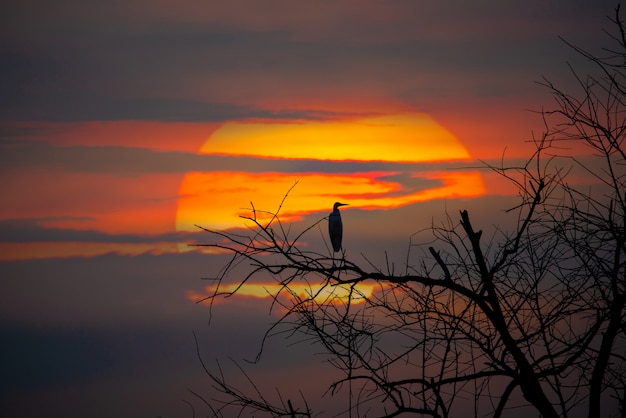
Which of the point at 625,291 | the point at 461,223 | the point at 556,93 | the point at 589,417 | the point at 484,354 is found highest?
→ the point at 556,93

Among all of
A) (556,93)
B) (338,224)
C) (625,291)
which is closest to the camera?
(625,291)

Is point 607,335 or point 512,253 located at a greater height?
point 512,253

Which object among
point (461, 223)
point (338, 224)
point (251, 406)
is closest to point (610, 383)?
point (461, 223)

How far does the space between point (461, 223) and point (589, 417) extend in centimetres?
166

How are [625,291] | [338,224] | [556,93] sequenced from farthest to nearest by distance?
[338,224]
[556,93]
[625,291]

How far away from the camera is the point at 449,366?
619cm

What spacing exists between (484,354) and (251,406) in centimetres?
175

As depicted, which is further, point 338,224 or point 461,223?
point 338,224

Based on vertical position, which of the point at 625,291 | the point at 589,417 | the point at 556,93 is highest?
the point at 556,93

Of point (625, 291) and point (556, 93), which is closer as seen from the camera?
point (625, 291)

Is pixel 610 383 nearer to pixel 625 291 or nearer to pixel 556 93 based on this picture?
pixel 625 291

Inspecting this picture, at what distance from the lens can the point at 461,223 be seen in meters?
6.36

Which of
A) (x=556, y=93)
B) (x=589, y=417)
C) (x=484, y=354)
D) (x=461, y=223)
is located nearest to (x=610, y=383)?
(x=589, y=417)

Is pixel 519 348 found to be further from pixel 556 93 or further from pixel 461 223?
pixel 556 93
